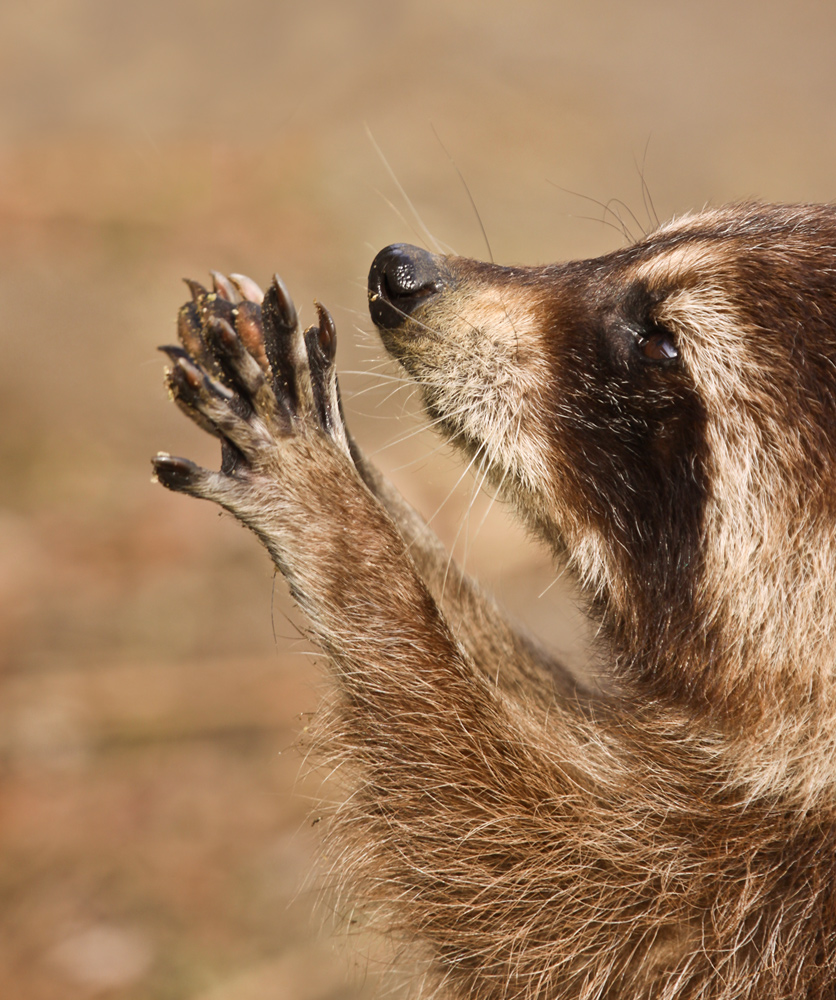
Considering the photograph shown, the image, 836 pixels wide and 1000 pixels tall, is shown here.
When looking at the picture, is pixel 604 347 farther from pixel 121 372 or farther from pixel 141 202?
pixel 141 202

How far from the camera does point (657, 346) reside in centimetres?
271

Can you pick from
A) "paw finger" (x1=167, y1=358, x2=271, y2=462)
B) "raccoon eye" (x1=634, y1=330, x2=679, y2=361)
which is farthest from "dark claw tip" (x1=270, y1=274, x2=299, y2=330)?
"raccoon eye" (x1=634, y1=330, x2=679, y2=361)

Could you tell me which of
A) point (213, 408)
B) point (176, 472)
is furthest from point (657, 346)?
point (176, 472)

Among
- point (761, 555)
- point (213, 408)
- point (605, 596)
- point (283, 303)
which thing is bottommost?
point (761, 555)

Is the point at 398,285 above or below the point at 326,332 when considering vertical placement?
above

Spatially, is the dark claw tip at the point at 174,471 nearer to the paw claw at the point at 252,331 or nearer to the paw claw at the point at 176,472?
the paw claw at the point at 176,472

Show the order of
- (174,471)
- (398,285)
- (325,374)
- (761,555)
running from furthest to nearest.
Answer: (398,285), (325,374), (174,471), (761,555)

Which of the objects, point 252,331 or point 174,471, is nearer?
point 174,471

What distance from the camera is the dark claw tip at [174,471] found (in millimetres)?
2645

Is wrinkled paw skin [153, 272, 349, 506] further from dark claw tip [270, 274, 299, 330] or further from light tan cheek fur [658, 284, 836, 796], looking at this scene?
light tan cheek fur [658, 284, 836, 796]

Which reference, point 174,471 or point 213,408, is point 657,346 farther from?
point 174,471

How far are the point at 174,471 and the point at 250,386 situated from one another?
0.98ft

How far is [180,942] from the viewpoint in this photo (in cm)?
455

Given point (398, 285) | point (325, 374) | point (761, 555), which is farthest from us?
point (398, 285)
